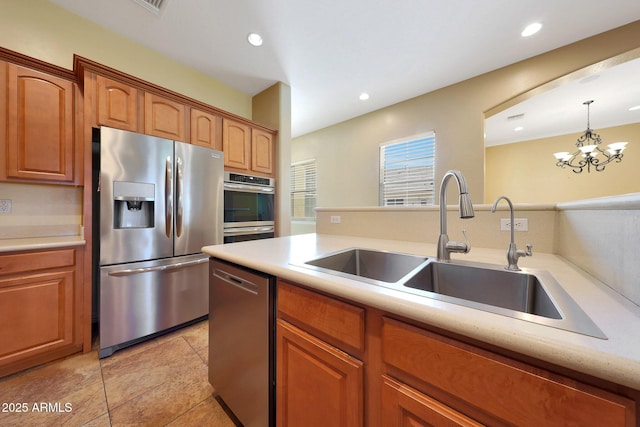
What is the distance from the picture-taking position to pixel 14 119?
5.16ft

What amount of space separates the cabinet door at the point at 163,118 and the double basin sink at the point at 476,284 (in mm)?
2010

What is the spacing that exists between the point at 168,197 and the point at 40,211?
3.29 feet

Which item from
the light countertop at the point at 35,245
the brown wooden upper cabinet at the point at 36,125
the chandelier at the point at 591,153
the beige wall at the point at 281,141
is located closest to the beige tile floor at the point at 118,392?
the light countertop at the point at 35,245

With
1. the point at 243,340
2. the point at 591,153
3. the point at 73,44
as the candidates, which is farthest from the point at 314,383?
the point at 591,153

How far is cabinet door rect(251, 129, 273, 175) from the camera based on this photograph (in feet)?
9.27

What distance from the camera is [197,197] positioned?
219cm

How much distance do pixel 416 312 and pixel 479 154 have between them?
3.03 meters

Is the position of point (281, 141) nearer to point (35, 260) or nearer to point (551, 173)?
point (35, 260)

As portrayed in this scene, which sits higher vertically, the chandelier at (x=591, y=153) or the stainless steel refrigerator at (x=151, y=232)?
the chandelier at (x=591, y=153)

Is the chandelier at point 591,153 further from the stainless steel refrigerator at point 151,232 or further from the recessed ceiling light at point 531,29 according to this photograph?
the stainless steel refrigerator at point 151,232

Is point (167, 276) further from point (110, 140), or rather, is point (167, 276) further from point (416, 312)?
point (416, 312)

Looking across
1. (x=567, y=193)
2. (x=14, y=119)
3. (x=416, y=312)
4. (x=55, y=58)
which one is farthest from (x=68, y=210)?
(x=567, y=193)

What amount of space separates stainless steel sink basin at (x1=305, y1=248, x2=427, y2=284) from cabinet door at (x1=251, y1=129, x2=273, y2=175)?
200 cm

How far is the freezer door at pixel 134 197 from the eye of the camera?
5.56ft
